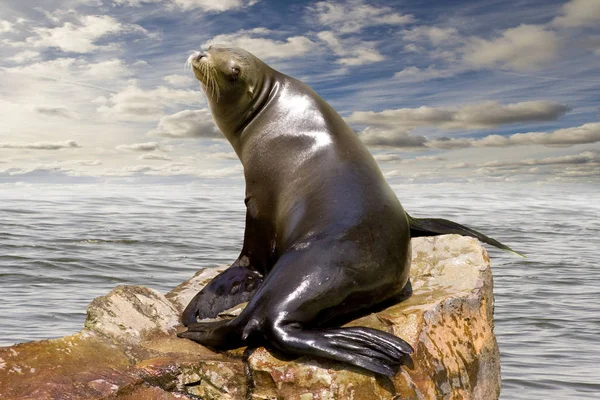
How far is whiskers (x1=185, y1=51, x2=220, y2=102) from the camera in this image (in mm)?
7148

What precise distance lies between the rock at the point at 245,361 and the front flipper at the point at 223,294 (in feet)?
0.42

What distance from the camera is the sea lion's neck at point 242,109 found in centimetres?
720

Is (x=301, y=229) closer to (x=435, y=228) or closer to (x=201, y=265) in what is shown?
(x=435, y=228)

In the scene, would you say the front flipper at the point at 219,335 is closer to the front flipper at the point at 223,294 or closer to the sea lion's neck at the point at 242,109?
the front flipper at the point at 223,294

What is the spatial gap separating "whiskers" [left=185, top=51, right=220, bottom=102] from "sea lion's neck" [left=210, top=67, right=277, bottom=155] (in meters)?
0.12

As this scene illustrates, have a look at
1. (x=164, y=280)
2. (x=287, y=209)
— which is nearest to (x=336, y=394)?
(x=287, y=209)

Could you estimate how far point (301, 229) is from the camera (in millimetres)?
5953

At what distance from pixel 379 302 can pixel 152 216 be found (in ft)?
54.3

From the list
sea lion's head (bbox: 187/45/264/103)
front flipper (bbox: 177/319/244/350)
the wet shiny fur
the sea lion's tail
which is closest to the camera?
the wet shiny fur

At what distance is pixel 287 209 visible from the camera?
636 centimetres

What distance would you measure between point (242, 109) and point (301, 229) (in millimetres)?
1834

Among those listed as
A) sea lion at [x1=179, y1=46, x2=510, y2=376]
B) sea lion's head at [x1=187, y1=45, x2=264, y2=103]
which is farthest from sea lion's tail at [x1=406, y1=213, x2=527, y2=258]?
sea lion's head at [x1=187, y1=45, x2=264, y2=103]

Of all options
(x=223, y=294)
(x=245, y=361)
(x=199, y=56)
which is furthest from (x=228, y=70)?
(x=245, y=361)

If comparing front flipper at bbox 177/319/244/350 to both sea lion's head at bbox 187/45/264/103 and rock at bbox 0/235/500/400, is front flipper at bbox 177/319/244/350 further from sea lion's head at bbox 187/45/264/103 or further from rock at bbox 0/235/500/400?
sea lion's head at bbox 187/45/264/103
